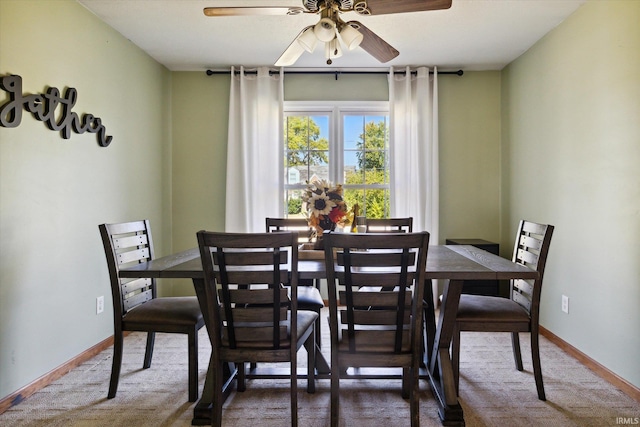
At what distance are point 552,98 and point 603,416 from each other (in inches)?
89.2

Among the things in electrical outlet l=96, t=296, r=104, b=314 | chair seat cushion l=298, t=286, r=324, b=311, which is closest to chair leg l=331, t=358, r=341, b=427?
chair seat cushion l=298, t=286, r=324, b=311

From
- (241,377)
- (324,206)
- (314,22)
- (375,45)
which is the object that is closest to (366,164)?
(314,22)

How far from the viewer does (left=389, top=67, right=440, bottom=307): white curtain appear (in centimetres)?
388

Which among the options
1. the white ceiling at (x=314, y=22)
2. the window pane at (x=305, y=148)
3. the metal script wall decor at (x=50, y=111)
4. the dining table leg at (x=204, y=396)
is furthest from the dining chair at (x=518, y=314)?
the metal script wall decor at (x=50, y=111)

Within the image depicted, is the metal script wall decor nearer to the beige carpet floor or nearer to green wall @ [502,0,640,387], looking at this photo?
the beige carpet floor

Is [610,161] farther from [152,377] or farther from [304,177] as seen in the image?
[152,377]

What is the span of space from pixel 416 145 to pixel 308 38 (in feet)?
6.79

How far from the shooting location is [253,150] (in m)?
3.89

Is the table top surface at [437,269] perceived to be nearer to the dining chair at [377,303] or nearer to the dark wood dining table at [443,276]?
the dark wood dining table at [443,276]

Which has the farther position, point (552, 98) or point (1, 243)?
point (552, 98)

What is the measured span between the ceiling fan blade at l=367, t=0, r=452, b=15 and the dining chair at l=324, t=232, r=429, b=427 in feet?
3.93

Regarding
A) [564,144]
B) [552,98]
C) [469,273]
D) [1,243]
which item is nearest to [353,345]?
[469,273]

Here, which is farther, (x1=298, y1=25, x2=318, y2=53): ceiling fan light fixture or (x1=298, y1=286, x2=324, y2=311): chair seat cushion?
(x1=298, y1=286, x2=324, y2=311): chair seat cushion

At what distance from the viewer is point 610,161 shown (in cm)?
241
